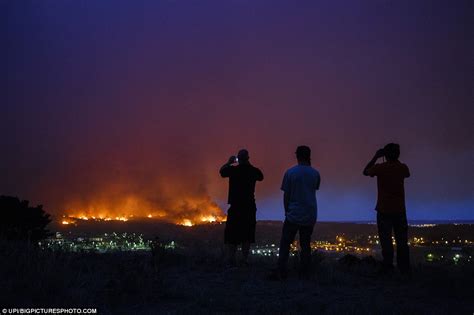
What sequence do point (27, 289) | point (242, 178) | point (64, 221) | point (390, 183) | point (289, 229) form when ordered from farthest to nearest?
1. point (64, 221)
2. point (242, 178)
3. point (390, 183)
4. point (289, 229)
5. point (27, 289)

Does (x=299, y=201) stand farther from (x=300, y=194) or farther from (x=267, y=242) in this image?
(x=267, y=242)

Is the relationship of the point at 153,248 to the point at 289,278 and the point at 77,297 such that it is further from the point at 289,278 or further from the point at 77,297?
the point at 77,297

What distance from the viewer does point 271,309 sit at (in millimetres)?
6406

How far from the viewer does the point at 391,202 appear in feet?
31.3

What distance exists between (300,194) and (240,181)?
198 centimetres

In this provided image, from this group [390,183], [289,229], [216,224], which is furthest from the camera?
[216,224]

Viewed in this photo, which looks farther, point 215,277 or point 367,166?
point 367,166

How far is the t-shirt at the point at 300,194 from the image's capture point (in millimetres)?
8922

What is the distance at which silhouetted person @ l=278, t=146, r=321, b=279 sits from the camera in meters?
8.93

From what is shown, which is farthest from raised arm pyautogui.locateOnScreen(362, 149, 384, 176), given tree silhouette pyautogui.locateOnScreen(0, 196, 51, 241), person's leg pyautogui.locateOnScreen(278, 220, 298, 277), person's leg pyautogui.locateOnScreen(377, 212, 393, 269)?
tree silhouette pyautogui.locateOnScreen(0, 196, 51, 241)

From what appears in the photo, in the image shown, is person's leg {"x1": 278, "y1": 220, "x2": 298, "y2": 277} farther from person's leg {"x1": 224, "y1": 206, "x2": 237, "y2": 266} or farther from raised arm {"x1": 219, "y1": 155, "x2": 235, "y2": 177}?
raised arm {"x1": 219, "y1": 155, "x2": 235, "y2": 177}

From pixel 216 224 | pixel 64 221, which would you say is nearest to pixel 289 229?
pixel 216 224

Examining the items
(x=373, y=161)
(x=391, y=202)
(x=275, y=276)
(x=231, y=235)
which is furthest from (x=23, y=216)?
(x=391, y=202)

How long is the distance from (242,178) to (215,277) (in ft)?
7.67
